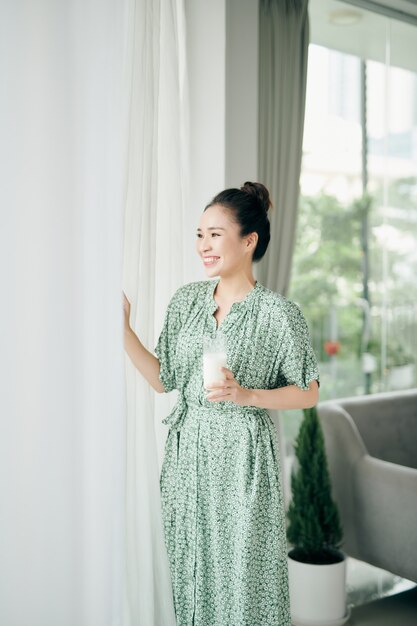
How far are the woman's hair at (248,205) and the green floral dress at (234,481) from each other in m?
0.19

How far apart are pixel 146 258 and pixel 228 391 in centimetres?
57

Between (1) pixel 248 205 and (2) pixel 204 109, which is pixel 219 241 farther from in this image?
(2) pixel 204 109

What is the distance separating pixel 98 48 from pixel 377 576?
2.61m

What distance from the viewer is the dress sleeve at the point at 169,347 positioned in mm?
2146

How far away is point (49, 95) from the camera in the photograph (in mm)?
1667

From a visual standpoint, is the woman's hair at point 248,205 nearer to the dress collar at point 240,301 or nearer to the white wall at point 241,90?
the dress collar at point 240,301

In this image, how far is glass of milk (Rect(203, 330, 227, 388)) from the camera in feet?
5.98

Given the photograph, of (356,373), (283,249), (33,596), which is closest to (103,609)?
(33,596)

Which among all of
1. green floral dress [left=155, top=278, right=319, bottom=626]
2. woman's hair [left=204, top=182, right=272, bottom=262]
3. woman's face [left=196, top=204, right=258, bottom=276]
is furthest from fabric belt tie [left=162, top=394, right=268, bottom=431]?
woman's hair [left=204, top=182, right=272, bottom=262]

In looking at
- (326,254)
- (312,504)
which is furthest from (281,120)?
(312,504)

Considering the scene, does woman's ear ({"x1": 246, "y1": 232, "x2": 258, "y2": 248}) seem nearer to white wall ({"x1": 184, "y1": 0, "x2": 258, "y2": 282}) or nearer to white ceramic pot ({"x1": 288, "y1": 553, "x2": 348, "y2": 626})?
white wall ({"x1": 184, "y1": 0, "x2": 258, "y2": 282})

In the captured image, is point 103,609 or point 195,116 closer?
point 103,609

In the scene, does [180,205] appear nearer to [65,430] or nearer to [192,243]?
[192,243]

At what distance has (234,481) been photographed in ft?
6.64
